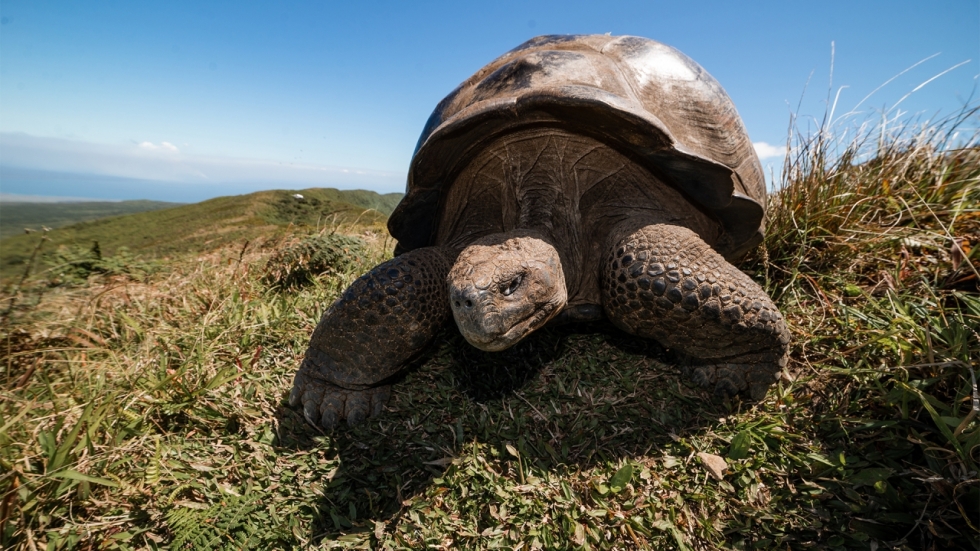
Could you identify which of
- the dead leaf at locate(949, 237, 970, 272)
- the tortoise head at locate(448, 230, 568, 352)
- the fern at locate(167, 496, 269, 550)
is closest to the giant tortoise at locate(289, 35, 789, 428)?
the tortoise head at locate(448, 230, 568, 352)

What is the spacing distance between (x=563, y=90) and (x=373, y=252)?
10.5ft

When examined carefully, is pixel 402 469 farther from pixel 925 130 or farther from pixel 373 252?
pixel 925 130

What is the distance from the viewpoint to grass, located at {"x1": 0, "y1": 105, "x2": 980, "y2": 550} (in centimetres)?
195

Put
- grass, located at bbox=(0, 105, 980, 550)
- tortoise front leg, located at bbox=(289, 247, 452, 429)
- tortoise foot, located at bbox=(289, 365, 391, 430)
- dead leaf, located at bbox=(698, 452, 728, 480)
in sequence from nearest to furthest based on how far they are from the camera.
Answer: grass, located at bbox=(0, 105, 980, 550)
dead leaf, located at bbox=(698, 452, 728, 480)
tortoise front leg, located at bbox=(289, 247, 452, 429)
tortoise foot, located at bbox=(289, 365, 391, 430)

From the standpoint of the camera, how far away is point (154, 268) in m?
4.79

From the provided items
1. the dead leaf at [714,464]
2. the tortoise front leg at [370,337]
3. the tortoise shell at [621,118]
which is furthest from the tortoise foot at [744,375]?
the tortoise front leg at [370,337]

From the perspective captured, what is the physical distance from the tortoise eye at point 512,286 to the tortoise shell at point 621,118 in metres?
1.14

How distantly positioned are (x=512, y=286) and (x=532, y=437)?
889mm

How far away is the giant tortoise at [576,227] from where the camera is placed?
7.72 feet

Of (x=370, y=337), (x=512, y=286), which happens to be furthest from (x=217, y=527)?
(x=512, y=286)

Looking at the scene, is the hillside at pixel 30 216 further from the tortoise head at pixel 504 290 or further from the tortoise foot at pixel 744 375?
the tortoise foot at pixel 744 375

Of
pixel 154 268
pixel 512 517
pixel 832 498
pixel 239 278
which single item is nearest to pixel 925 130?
pixel 832 498

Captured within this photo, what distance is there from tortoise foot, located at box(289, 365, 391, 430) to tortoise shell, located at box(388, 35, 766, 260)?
1.41 m

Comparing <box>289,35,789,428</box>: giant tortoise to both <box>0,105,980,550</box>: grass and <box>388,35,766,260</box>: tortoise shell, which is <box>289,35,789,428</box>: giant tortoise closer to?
<box>388,35,766,260</box>: tortoise shell
